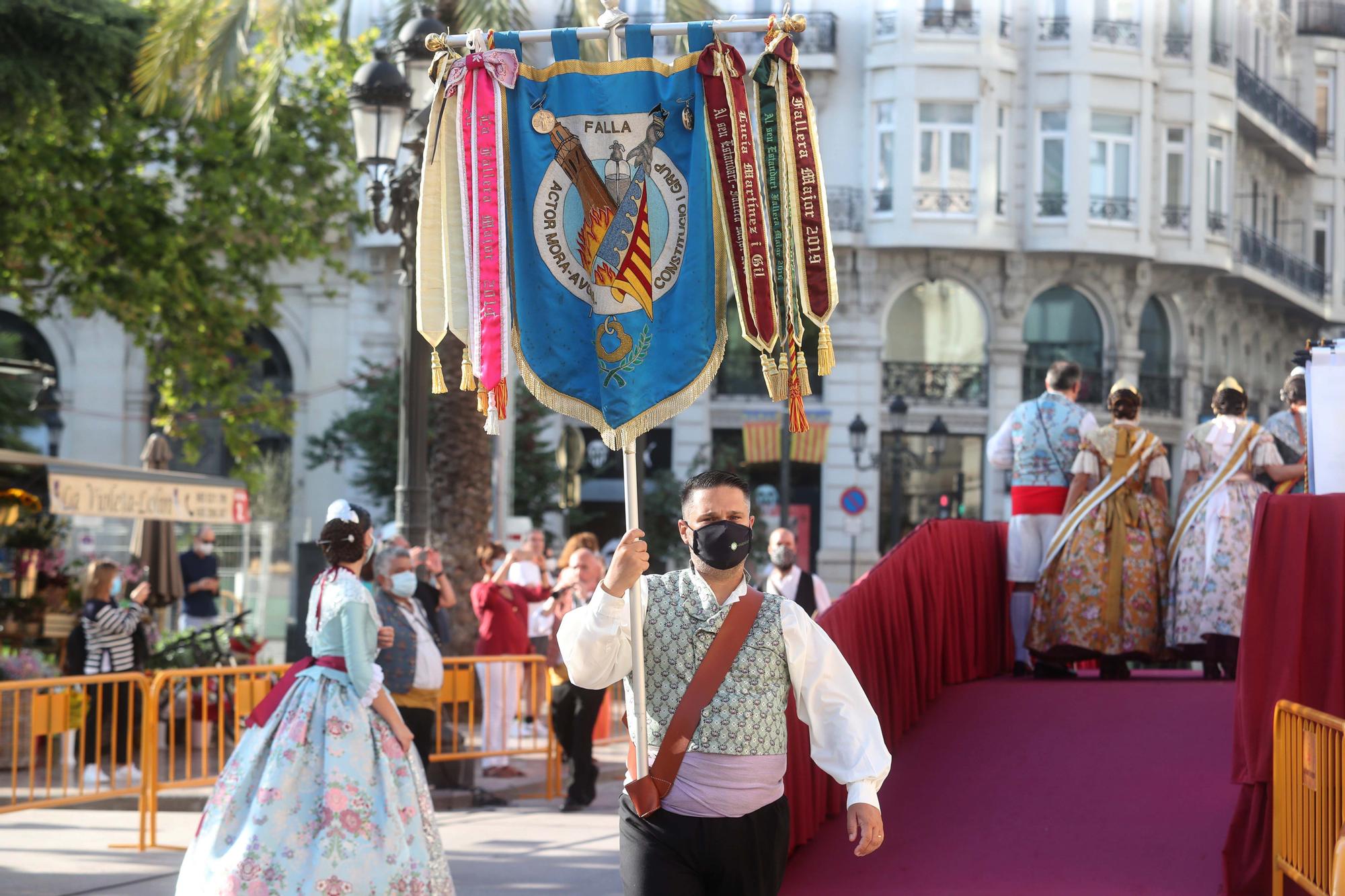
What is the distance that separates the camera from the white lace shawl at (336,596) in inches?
284

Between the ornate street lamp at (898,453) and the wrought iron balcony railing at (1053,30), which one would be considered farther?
the wrought iron balcony railing at (1053,30)

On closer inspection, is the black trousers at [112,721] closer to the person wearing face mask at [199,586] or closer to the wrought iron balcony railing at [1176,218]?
the person wearing face mask at [199,586]

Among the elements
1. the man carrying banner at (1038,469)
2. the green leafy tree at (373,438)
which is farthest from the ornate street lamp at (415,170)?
the green leafy tree at (373,438)

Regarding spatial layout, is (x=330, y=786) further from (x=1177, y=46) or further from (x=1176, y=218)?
(x=1177, y=46)

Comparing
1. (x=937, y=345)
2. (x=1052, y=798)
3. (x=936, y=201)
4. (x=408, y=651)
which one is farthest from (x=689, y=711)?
(x=937, y=345)

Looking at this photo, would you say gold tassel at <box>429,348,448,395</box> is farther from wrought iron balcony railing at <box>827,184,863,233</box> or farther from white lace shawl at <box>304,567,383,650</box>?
wrought iron balcony railing at <box>827,184,863,233</box>

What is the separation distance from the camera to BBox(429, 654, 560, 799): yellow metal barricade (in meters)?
12.2

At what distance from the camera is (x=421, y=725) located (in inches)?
413

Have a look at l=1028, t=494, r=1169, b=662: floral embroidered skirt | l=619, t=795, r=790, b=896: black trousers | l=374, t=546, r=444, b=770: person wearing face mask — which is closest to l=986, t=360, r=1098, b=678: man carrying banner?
l=1028, t=494, r=1169, b=662: floral embroidered skirt

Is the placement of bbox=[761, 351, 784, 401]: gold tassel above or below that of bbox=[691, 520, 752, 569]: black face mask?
above

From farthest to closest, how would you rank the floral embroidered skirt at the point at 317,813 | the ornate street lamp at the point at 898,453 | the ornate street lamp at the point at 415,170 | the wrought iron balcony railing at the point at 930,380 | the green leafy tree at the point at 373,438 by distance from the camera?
the wrought iron balcony railing at the point at 930,380 → the green leafy tree at the point at 373,438 → the ornate street lamp at the point at 898,453 → the ornate street lamp at the point at 415,170 → the floral embroidered skirt at the point at 317,813

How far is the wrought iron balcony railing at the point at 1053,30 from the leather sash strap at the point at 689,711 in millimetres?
33230

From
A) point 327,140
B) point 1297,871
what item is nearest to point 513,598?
point 327,140

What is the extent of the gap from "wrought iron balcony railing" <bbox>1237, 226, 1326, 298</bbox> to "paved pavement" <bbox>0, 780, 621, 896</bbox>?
31.6 meters
